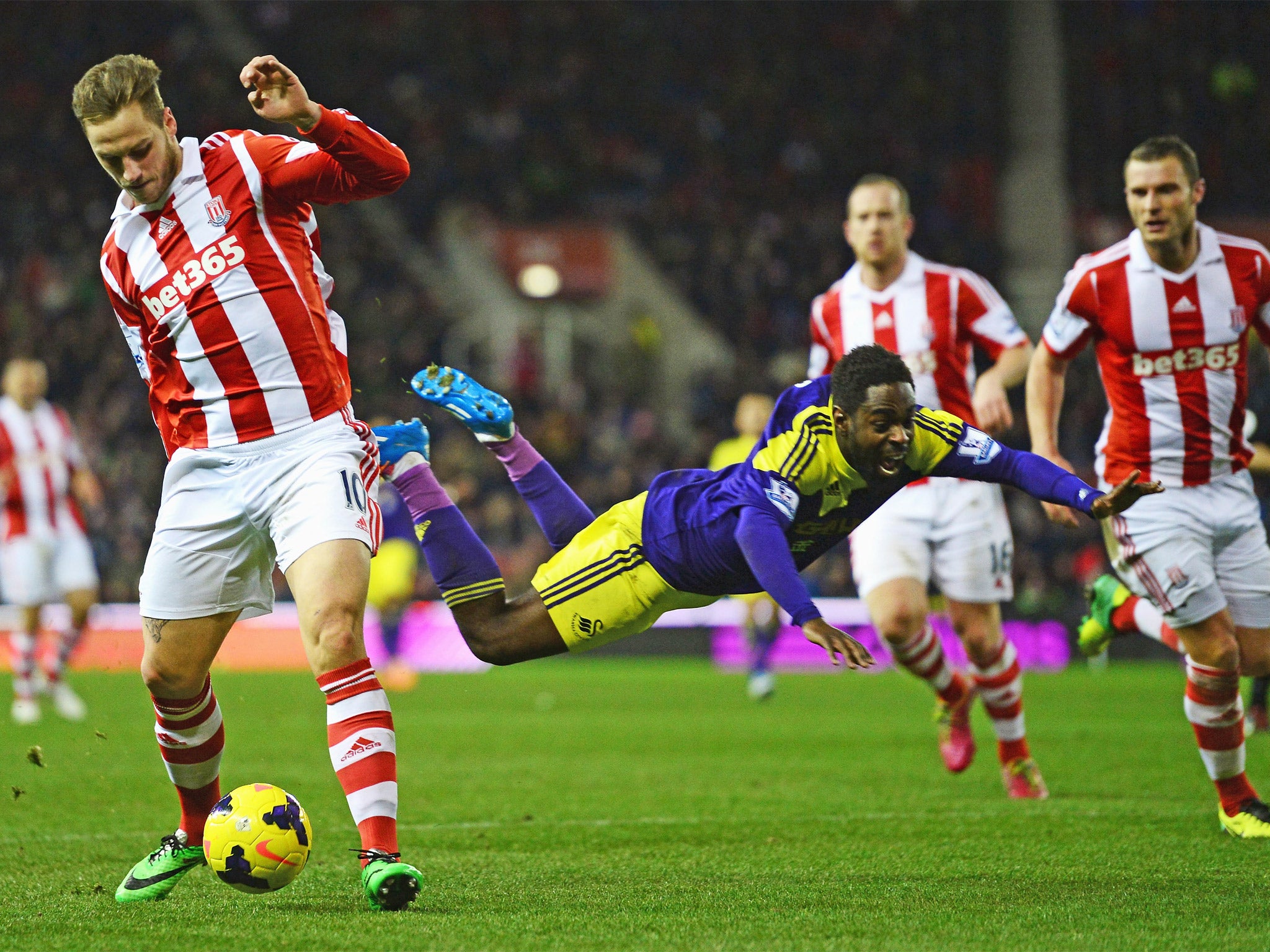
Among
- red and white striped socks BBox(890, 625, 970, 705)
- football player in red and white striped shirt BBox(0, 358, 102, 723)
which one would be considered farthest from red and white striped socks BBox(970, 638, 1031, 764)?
football player in red and white striped shirt BBox(0, 358, 102, 723)

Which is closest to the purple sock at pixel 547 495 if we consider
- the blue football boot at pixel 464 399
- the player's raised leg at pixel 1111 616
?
the blue football boot at pixel 464 399

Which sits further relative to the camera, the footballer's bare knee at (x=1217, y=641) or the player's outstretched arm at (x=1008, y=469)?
the footballer's bare knee at (x=1217, y=641)

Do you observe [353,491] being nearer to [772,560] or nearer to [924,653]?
[772,560]

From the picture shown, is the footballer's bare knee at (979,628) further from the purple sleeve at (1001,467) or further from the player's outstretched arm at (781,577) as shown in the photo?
the player's outstretched arm at (781,577)

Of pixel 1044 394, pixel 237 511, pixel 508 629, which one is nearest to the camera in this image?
pixel 237 511

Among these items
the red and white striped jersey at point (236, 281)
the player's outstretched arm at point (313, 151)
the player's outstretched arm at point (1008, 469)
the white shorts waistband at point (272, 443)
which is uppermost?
the player's outstretched arm at point (313, 151)

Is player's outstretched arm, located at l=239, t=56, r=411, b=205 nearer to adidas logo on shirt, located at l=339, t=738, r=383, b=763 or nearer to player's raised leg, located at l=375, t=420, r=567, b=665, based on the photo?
player's raised leg, located at l=375, t=420, r=567, b=665

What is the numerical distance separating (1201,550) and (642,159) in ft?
63.1

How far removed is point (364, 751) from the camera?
4.23 m

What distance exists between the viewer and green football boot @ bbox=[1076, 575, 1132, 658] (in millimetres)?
7480

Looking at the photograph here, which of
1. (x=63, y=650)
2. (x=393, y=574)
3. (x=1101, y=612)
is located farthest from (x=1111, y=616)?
(x=393, y=574)

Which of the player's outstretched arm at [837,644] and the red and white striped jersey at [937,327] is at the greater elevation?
the red and white striped jersey at [937,327]

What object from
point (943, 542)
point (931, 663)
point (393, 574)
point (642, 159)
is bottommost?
point (393, 574)

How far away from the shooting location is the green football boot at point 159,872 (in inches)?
178
